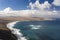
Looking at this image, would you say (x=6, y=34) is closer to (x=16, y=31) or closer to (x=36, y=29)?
(x=16, y=31)

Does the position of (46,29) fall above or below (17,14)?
below

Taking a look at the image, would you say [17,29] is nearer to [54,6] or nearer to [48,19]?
[48,19]

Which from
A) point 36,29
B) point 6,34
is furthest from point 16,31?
point 36,29

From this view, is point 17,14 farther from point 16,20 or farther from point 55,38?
point 55,38

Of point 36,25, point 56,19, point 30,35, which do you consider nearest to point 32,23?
point 36,25

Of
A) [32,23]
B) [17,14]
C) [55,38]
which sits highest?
[17,14]

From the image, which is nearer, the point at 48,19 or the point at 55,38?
the point at 55,38
